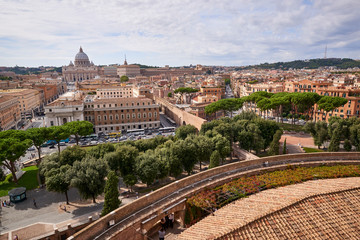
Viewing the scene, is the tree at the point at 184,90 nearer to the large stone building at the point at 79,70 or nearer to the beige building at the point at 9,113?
the beige building at the point at 9,113

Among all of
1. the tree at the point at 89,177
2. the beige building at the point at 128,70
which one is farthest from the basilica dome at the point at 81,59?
the tree at the point at 89,177

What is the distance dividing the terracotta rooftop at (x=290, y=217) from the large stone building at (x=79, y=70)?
190 m

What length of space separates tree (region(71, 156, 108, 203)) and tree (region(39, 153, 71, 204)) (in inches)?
37.7

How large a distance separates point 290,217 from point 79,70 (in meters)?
196

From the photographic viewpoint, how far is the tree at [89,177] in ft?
67.3

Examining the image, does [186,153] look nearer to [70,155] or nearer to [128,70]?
[70,155]

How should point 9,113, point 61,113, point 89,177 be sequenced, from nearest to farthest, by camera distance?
point 89,177 < point 61,113 < point 9,113

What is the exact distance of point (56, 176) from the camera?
21.2m

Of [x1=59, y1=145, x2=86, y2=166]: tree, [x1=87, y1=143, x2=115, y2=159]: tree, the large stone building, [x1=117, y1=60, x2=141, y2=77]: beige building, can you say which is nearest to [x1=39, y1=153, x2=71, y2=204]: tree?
[x1=59, y1=145, x2=86, y2=166]: tree

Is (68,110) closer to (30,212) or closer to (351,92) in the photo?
(30,212)

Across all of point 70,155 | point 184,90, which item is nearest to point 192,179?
point 70,155

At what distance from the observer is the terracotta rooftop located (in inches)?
410

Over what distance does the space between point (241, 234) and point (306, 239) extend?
2.95 m

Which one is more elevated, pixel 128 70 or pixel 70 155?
pixel 128 70
